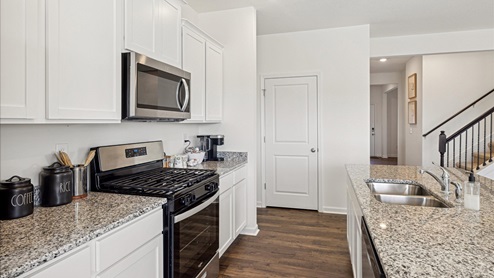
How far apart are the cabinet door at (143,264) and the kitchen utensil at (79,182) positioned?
1.66 feet

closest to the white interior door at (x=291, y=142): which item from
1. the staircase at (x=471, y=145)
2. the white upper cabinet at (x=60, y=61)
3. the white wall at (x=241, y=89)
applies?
the white wall at (x=241, y=89)

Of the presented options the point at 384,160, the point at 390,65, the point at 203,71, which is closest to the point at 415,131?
the point at 390,65

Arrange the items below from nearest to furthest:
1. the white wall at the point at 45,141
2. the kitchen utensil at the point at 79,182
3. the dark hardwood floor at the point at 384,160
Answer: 1. the white wall at the point at 45,141
2. the kitchen utensil at the point at 79,182
3. the dark hardwood floor at the point at 384,160

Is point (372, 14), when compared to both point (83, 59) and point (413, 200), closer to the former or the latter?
point (413, 200)

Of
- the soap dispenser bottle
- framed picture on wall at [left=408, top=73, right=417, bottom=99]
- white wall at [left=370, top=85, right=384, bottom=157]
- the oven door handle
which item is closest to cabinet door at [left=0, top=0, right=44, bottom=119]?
the oven door handle

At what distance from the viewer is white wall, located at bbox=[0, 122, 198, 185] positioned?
141cm

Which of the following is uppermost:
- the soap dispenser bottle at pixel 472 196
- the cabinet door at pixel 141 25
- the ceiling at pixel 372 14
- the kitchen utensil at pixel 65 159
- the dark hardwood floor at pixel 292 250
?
the ceiling at pixel 372 14

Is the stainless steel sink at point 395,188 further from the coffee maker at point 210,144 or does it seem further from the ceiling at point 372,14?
the ceiling at point 372,14

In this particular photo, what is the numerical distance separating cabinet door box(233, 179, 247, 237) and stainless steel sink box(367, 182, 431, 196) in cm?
129

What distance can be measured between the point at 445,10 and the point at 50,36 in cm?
408

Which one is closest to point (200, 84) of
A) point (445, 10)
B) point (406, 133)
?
point (445, 10)

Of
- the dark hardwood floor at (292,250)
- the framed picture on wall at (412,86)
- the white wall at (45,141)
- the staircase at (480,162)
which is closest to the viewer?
the white wall at (45,141)

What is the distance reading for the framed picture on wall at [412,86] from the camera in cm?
621

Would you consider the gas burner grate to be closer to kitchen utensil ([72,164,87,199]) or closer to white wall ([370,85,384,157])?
kitchen utensil ([72,164,87,199])
